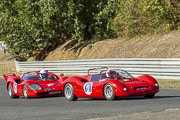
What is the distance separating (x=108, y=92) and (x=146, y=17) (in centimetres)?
1572

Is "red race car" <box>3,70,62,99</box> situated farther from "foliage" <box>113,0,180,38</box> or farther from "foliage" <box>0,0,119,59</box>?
"foliage" <box>0,0,119,59</box>

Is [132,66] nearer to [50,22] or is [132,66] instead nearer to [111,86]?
[111,86]

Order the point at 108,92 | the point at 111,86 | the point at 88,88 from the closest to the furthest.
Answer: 1. the point at 111,86
2. the point at 108,92
3. the point at 88,88

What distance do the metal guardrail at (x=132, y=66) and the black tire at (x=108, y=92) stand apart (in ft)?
21.1

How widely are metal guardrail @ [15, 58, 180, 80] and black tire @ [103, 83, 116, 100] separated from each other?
642 centimetres

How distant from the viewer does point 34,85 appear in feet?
52.9

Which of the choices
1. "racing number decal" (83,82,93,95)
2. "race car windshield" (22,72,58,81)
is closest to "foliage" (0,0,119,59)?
"race car windshield" (22,72,58,81)

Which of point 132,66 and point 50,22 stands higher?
point 50,22

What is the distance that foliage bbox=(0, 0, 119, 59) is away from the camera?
3203 cm

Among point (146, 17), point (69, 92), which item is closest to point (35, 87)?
point (69, 92)

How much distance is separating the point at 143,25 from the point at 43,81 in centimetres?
1326

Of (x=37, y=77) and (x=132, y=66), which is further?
(x=132, y=66)

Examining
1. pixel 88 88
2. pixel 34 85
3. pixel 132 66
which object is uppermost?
pixel 132 66

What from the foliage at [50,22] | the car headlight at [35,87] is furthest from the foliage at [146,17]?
the car headlight at [35,87]
